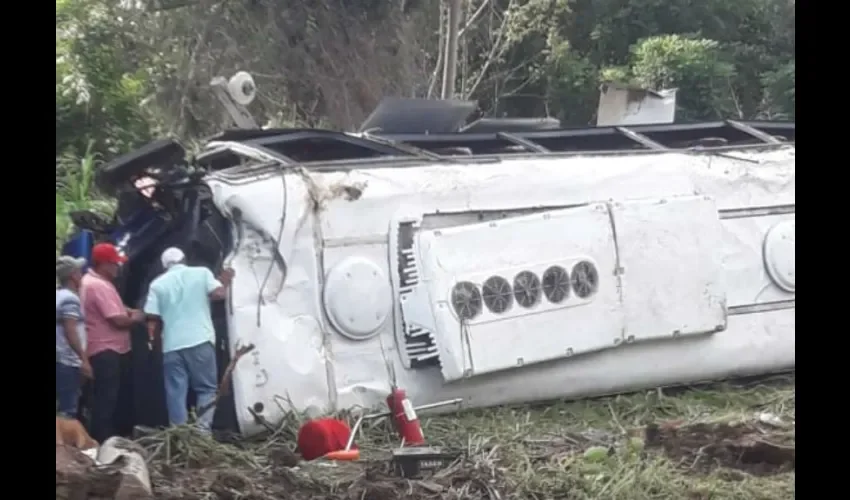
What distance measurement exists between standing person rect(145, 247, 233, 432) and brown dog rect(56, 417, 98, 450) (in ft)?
0.82

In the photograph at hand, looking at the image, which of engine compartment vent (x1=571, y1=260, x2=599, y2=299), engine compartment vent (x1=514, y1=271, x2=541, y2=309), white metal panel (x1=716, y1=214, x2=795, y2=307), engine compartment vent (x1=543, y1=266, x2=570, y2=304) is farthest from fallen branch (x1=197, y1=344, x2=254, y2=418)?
white metal panel (x1=716, y1=214, x2=795, y2=307)

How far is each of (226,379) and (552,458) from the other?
3.39 feet

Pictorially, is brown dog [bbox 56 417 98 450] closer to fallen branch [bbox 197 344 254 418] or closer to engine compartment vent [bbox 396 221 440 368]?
fallen branch [bbox 197 344 254 418]

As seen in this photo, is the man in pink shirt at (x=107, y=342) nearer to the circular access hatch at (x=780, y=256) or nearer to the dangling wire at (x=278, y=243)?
the dangling wire at (x=278, y=243)

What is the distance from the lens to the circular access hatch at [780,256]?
4285mm

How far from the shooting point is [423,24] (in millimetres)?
4059

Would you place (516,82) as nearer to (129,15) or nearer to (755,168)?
(755,168)

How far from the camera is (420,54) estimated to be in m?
4.04

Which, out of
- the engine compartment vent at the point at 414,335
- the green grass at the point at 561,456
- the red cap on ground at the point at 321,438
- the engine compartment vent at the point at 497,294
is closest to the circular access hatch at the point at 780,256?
the green grass at the point at 561,456

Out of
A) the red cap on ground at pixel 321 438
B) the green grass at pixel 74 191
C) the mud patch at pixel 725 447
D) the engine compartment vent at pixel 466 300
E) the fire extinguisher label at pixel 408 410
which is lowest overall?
the mud patch at pixel 725 447

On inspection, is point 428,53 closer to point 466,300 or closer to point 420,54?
point 420,54

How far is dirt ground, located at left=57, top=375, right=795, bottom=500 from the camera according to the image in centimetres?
352

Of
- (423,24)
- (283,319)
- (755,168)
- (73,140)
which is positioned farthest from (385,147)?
(755,168)

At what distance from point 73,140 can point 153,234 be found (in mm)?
366
